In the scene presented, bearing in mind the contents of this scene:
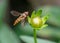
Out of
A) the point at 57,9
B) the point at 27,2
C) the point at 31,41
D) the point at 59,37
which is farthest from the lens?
the point at 27,2

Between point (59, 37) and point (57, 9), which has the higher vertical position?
point (57, 9)

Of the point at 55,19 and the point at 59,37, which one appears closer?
the point at 59,37

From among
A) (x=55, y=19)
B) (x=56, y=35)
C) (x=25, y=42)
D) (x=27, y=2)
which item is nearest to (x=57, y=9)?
(x=55, y=19)

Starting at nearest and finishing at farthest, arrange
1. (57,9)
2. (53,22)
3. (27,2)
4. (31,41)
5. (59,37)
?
(31,41) → (59,37) → (53,22) → (57,9) → (27,2)

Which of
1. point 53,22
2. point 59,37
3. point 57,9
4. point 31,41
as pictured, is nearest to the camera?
point 31,41

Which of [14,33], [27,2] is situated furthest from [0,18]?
[27,2]

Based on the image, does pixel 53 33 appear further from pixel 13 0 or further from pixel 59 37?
pixel 13 0

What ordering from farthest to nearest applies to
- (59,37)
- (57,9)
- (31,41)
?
(57,9) < (59,37) < (31,41)

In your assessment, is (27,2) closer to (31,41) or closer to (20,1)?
(20,1)

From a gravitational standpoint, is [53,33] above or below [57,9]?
below

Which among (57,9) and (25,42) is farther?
(57,9)
